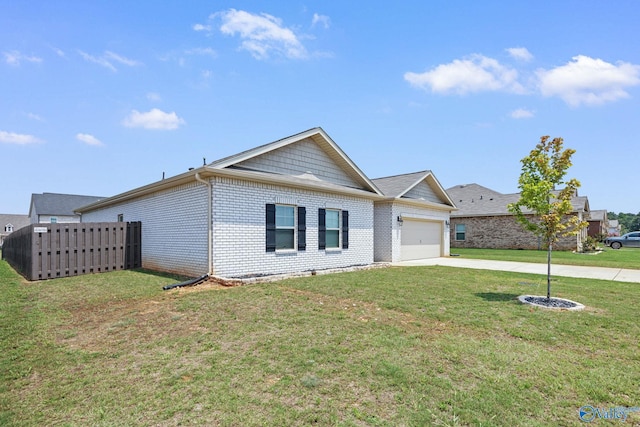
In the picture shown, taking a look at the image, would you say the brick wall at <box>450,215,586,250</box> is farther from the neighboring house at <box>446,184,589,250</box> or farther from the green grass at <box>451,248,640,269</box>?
the green grass at <box>451,248,640,269</box>

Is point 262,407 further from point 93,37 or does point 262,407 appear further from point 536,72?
point 536,72

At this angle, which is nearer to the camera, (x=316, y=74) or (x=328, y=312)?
(x=328, y=312)

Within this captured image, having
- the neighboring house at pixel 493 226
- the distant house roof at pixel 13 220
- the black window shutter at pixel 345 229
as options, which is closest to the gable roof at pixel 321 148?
the black window shutter at pixel 345 229

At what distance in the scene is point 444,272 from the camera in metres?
12.0

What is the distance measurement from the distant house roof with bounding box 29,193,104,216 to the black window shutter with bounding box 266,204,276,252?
40893 mm

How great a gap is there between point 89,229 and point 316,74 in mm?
9616

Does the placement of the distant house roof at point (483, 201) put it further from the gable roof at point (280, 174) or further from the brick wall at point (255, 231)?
the brick wall at point (255, 231)

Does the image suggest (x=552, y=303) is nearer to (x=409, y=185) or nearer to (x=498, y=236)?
(x=409, y=185)

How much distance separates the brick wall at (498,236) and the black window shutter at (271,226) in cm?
2286

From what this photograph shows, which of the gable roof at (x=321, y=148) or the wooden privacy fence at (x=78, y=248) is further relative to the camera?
the wooden privacy fence at (x=78, y=248)

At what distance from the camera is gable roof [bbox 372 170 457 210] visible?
16.8 m

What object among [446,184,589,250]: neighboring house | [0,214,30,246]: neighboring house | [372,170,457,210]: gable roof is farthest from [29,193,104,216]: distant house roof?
[446,184,589,250]: neighboring house

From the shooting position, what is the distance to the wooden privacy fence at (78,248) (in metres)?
10.3

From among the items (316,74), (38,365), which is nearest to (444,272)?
(316,74)
